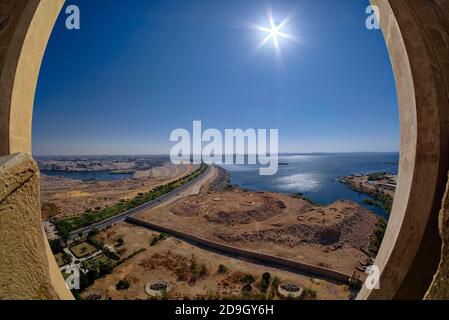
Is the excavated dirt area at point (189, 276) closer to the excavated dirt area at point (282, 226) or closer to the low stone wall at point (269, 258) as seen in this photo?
the low stone wall at point (269, 258)

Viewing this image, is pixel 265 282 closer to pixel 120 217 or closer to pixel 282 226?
pixel 282 226

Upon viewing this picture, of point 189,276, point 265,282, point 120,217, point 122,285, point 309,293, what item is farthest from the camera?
point 120,217

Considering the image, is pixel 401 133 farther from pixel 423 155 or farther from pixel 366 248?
pixel 366 248

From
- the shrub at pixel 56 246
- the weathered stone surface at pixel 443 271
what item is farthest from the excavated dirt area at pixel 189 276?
the weathered stone surface at pixel 443 271

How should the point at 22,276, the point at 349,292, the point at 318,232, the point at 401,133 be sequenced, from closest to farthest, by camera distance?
the point at 22,276 < the point at 401,133 < the point at 349,292 < the point at 318,232

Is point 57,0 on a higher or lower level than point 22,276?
higher

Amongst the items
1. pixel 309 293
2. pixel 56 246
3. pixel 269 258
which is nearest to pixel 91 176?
pixel 56 246
